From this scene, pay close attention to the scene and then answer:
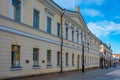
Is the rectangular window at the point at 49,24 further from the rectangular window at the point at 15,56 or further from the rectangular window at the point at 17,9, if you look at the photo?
the rectangular window at the point at 15,56

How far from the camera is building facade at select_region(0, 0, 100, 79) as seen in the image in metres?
18.5

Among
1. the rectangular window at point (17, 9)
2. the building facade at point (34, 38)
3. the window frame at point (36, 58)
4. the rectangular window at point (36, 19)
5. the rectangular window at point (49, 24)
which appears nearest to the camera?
the building facade at point (34, 38)

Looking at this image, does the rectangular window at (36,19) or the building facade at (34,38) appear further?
the rectangular window at (36,19)

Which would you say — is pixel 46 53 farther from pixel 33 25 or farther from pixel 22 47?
pixel 22 47

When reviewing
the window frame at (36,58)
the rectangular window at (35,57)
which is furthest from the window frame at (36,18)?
the window frame at (36,58)

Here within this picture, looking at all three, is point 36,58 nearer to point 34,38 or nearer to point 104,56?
point 34,38

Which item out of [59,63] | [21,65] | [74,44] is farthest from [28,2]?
[74,44]

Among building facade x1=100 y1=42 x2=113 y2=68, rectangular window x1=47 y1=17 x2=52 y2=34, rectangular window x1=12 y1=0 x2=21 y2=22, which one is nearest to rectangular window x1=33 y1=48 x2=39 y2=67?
rectangular window x1=47 y1=17 x2=52 y2=34

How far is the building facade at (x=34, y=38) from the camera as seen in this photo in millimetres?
18484

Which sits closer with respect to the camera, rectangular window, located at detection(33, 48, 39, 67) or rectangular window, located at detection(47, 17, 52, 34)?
rectangular window, located at detection(33, 48, 39, 67)

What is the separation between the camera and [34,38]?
23312 millimetres

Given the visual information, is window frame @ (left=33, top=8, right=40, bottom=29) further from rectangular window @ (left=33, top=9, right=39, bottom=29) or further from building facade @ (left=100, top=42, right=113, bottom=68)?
building facade @ (left=100, top=42, right=113, bottom=68)

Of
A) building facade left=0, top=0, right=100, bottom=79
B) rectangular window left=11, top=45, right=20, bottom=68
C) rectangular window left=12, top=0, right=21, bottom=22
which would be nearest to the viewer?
building facade left=0, top=0, right=100, bottom=79

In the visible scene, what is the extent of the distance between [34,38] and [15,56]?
3845 mm
